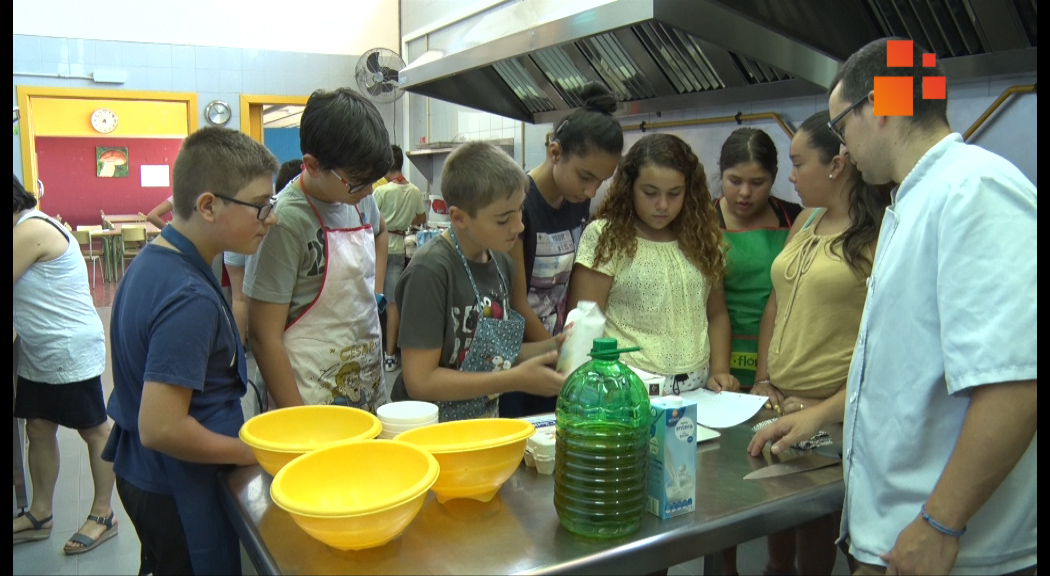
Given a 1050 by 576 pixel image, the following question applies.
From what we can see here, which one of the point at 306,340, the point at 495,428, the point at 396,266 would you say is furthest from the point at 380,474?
the point at 396,266

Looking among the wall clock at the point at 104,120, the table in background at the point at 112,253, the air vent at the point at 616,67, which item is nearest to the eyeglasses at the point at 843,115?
the air vent at the point at 616,67

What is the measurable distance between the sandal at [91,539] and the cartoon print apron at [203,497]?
1643mm

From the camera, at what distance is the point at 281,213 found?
1585 millimetres

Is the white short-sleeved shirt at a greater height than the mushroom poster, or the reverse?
the mushroom poster

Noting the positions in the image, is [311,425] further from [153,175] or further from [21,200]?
[153,175]

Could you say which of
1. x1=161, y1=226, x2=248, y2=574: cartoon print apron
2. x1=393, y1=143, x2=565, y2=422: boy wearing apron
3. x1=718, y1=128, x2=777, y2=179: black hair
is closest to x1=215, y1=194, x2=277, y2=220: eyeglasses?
x1=161, y1=226, x2=248, y2=574: cartoon print apron

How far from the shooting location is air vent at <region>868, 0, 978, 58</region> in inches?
80.2

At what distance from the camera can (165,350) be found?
1148 millimetres

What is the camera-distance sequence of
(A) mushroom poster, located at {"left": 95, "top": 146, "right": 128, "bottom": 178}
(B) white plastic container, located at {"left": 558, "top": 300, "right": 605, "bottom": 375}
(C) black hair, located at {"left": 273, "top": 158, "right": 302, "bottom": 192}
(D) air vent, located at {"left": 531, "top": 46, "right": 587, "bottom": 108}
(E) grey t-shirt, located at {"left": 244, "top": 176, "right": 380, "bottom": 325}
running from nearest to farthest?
(B) white plastic container, located at {"left": 558, "top": 300, "right": 605, "bottom": 375}
(E) grey t-shirt, located at {"left": 244, "top": 176, "right": 380, "bottom": 325}
(D) air vent, located at {"left": 531, "top": 46, "right": 587, "bottom": 108}
(C) black hair, located at {"left": 273, "top": 158, "right": 302, "bottom": 192}
(A) mushroom poster, located at {"left": 95, "top": 146, "right": 128, "bottom": 178}

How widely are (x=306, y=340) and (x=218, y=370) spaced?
0.35 metres

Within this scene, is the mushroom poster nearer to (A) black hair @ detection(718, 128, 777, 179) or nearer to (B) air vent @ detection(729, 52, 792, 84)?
(B) air vent @ detection(729, 52, 792, 84)

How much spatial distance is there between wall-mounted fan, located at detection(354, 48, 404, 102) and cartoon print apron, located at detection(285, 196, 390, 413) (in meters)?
5.10

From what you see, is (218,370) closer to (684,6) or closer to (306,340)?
(306,340)

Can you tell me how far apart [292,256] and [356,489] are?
0.64 metres
